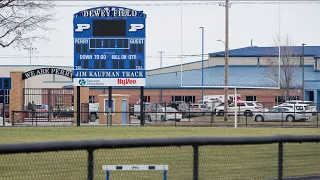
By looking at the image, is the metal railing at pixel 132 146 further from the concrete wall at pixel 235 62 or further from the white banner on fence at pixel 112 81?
the concrete wall at pixel 235 62

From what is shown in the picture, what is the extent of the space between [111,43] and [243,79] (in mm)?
39279

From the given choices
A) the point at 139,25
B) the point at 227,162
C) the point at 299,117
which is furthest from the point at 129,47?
the point at 227,162

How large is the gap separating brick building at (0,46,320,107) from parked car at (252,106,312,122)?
62.1ft

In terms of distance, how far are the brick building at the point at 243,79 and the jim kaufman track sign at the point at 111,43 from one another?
31.4 m

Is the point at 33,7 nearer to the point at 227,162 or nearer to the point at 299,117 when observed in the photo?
the point at 227,162

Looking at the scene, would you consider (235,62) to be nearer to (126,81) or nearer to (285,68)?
(285,68)

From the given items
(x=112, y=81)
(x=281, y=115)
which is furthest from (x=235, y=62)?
(x=112, y=81)

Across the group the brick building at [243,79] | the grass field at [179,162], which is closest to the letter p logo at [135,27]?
the grass field at [179,162]

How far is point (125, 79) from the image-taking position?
39062 mm

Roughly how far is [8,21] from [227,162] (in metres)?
17.5

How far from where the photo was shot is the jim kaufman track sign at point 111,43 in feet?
126

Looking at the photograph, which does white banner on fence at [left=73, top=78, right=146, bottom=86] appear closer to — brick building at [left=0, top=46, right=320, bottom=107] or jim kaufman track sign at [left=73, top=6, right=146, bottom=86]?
jim kaufman track sign at [left=73, top=6, right=146, bottom=86]

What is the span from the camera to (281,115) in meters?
47.4

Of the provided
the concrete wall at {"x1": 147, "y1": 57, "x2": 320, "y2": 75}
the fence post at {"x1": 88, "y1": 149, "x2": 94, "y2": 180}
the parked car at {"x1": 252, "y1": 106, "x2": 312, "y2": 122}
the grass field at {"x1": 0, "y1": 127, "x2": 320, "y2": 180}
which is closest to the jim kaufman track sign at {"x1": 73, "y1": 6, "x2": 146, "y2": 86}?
the parked car at {"x1": 252, "y1": 106, "x2": 312, "y2": 122}
